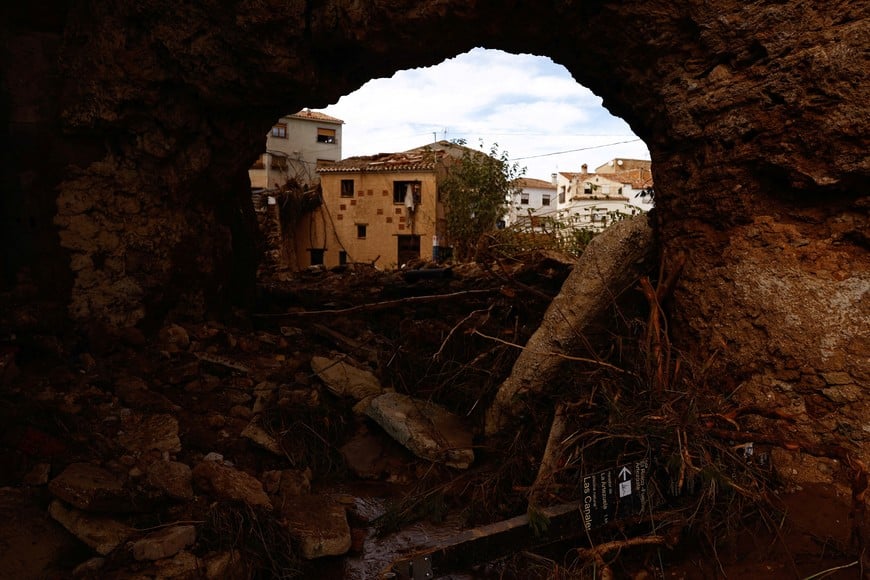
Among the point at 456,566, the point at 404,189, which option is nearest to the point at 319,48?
the point at 456,566

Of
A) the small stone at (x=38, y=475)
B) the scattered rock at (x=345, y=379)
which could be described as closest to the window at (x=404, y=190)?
the scattered rock at (x=345, y=379)

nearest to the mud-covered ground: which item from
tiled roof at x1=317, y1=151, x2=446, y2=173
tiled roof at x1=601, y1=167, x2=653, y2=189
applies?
tiled roof at x1=317, y1=151, x2=446, y2=173

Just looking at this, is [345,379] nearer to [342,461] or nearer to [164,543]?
[342,461]

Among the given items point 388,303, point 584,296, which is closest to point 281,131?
point 388,303

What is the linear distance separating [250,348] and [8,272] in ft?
6.69

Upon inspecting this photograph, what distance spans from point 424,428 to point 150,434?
6.38 feet

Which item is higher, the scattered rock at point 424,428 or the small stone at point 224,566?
the scattered rock at point 424,428

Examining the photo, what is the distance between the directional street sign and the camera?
2824mm

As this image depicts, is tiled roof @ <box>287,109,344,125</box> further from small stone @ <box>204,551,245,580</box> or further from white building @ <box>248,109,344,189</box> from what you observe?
small stone @ <box>204,551,245,580</box>

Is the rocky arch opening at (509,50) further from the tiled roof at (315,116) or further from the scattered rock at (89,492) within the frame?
the tiled roof at (315,116)

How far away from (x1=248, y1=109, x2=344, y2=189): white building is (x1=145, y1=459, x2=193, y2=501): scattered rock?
21.5 m

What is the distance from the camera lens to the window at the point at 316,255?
2095 centimetres

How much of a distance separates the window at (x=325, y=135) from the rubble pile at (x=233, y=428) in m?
22.9

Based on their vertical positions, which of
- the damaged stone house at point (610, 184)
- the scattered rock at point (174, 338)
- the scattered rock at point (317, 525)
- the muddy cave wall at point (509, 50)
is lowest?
the scattered rock at point (317, 525)
